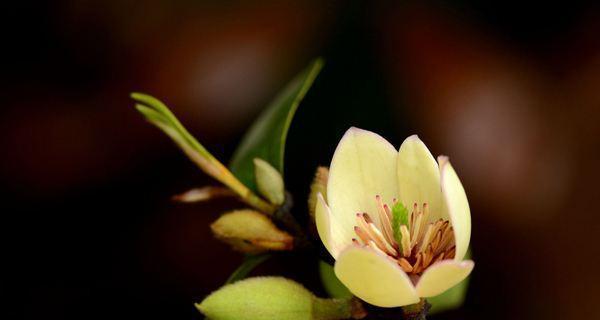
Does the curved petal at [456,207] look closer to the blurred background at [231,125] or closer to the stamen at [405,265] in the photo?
the stamen at [405,265]

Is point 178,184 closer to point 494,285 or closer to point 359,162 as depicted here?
point 494,285

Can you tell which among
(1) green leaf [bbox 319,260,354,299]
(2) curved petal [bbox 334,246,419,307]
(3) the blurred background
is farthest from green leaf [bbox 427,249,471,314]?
(3) the blurred background

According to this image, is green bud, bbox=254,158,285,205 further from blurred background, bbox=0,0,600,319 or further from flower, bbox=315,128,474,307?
blurred background, bbox=0,0,600,319

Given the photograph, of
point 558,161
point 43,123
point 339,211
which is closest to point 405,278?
point 339,211

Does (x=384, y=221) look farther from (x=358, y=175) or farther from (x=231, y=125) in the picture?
(x=231, y=125)

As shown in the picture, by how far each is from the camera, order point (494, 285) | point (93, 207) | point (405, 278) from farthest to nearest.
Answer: point (93, 207)
point (494, 285)
point (405, 278)

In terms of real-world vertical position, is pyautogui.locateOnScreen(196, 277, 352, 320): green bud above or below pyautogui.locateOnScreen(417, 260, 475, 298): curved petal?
below
